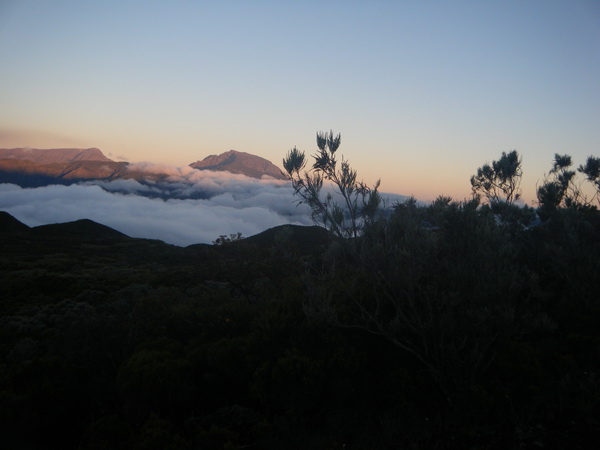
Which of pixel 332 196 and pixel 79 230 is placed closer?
pixel 332 196

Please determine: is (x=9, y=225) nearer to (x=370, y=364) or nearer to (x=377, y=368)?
(x=370, y=364)

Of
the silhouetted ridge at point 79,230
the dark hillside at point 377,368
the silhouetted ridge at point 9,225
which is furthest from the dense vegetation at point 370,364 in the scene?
the silhouetted ridge at point 9,225

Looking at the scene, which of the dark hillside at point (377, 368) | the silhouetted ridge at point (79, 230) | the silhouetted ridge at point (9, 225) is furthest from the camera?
the silhouetted ridge at point (79, 230)

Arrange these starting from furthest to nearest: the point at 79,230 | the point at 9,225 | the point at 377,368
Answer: the point at 79,230
the point at 9,225
the point at 377,368

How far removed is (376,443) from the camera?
19.6ft

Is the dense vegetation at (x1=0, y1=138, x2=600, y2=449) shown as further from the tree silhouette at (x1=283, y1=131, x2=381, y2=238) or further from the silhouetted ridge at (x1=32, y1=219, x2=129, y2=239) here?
the silhouetted ridge at (x1=32, y1=219, x2=129, y2=239)

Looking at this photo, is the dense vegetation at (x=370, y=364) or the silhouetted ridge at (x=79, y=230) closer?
the dense vegetation at (x=370, y=364)

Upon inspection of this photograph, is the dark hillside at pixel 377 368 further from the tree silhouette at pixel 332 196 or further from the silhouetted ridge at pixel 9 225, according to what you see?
the silhouetted ridge at pixel 9 225

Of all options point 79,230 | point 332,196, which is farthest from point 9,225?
point 332,196

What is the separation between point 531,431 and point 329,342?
4.14 metres

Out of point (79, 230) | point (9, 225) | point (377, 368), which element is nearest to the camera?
point (377, 368)

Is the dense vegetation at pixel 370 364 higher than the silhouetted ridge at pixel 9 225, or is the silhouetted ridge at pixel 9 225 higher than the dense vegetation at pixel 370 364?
the dense vegetation at pixel 370 364

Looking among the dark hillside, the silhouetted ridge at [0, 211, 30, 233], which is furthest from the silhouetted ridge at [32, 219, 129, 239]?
the dark hillside

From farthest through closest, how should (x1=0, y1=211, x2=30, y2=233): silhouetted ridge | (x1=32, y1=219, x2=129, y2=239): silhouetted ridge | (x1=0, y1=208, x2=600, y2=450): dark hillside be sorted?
(x1=32, y1=219, x2=129, y2=239): silhouetted ridge, (x1=0, y1=211, x2=30, y2=233): silhouetted ridge, (x1=0, y1=208, x2=600, y2=450): dark hillside
